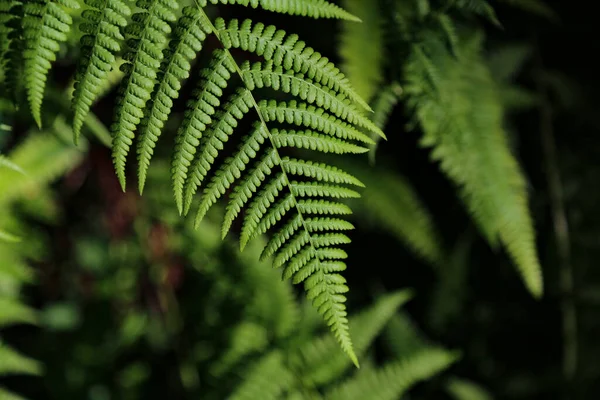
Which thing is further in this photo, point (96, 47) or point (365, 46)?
point (365, 46)

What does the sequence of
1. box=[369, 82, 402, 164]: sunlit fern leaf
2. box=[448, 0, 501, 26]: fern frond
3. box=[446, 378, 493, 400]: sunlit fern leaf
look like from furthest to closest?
box=[446, 378, 493, 400]: sunlit fern leaf, box=[369, 82, 402, 164]: sunlit fern leaf, box=[448, 0, 501, 26]: fern frond

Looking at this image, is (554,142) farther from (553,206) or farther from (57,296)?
(57,296)

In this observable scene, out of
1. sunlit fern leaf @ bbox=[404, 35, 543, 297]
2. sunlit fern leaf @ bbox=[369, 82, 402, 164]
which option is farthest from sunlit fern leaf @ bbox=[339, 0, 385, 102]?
sunlit fern leaf @ bbox=[404, 35, 543, 297]

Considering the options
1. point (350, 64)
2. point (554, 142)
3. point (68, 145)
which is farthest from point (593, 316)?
point (68, 145)

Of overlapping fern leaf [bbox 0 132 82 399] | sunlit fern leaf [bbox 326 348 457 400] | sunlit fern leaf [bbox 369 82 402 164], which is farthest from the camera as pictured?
overlapping fern leaf [bbox 0 132 82 399]

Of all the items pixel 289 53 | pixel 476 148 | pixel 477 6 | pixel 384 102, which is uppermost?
pixel 477 6

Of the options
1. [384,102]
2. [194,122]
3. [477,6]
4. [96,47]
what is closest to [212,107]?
[194,122]

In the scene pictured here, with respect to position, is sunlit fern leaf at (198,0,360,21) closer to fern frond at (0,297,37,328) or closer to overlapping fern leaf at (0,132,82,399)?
overlapping fern leaf at (0,132,82,399)

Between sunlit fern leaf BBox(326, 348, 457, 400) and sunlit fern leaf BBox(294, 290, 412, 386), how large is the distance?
0.24ft

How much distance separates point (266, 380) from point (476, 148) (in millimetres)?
1124

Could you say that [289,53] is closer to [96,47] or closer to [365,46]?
[96,47]

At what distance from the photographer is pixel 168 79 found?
4.00ft

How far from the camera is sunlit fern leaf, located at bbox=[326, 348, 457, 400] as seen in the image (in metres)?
2.02

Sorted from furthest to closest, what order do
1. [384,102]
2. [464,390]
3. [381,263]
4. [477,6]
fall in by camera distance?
[381,263] → [464,390] → [384,102] → [477,6]
